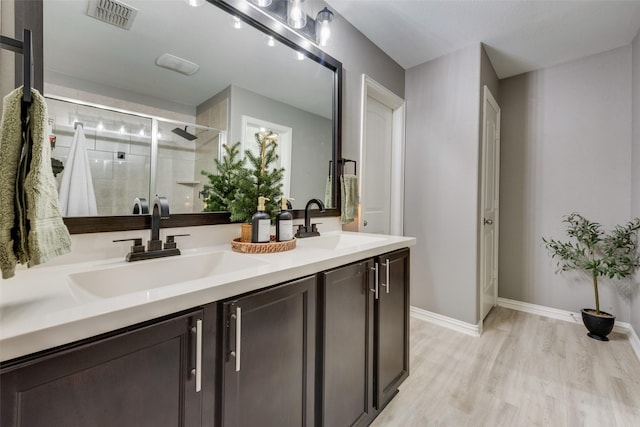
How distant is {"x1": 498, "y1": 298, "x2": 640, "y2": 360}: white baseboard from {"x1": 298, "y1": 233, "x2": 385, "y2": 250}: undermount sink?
216cm

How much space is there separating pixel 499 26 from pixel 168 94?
7.94 feet

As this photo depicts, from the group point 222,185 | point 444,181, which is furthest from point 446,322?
point 222,185

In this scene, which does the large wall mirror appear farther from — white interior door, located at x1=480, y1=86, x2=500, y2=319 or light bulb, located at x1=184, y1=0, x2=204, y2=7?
white interior door, located at x1=480, y1=86, x2=500, y2=319

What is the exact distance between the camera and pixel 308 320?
3.35ft

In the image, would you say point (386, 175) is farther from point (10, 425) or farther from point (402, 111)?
point (10, 425)

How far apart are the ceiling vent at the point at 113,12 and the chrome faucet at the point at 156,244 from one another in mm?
696

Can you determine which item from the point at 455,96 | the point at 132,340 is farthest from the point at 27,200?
the point at 455,96

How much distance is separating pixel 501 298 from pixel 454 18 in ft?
8.89

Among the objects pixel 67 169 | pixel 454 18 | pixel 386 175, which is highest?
pixel 454 18

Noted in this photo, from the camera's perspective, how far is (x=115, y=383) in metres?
0.59

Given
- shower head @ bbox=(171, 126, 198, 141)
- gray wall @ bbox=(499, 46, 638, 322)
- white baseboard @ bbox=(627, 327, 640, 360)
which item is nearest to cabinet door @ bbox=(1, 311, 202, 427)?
shower head @ bbox=(171, 126, 198, 141)

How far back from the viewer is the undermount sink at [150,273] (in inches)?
33.6

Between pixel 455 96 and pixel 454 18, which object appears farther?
pixel 455 96

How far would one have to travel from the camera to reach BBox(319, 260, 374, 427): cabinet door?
1.10 meters
